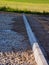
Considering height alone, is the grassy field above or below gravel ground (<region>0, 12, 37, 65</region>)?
below

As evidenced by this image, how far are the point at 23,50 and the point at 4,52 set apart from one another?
57cm

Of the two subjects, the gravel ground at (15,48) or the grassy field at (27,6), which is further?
the grassy field at (27,6)

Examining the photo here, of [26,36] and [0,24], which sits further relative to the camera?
[0,24]

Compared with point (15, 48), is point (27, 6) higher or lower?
lower

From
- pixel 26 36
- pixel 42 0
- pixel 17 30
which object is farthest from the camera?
pixel 42 0

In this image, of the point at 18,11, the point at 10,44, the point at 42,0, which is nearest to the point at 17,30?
the point at 10,44

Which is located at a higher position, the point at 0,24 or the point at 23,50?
the point at 23,50

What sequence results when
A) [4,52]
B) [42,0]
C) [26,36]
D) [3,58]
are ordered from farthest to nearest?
1. [42,0]
2. [26,36]
3. [4,52]
4. [3,58]

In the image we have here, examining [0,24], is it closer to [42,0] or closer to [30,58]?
[30,58]

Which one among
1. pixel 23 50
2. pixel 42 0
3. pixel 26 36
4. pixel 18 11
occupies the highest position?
pixel 23 50

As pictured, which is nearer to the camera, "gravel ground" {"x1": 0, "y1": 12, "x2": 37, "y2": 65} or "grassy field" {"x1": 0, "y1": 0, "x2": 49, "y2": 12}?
"gravel ground" {"x1": 0, "y1": 12, "x2": 37, "y2": 65}

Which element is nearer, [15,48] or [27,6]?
[15,48]

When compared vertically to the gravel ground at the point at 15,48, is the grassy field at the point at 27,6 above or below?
below

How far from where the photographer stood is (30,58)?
20.7ft
